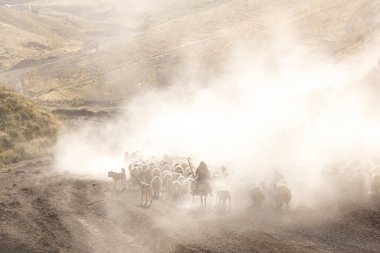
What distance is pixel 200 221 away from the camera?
713 inches

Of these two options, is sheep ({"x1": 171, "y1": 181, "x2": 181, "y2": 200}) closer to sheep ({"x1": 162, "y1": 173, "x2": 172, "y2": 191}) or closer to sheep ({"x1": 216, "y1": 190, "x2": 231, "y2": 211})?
sheep ({"x1": 162, "y1": 173, "x2": 172, "y2": 191})

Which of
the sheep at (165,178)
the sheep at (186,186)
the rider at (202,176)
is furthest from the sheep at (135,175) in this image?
the rider at (202,176)

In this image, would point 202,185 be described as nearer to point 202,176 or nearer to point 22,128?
point 202,176

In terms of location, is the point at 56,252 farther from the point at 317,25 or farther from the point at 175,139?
the point at 317,25

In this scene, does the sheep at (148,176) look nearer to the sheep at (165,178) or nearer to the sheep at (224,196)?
the sheep at (165,178)

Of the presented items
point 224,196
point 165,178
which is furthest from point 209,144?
point 224,196

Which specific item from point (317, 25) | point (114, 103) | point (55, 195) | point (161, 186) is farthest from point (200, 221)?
point (317, 25)

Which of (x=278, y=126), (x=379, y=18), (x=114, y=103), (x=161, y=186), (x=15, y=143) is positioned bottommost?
(x=161, y=186)

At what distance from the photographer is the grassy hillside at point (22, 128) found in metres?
33.5

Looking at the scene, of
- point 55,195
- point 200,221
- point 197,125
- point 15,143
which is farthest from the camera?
point 197,125

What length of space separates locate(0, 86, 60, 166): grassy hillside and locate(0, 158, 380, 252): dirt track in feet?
37.7

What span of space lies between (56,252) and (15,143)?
20.6 metres

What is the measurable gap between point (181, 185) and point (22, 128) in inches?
779

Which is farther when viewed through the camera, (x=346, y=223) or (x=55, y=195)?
(x=55, y=195)
